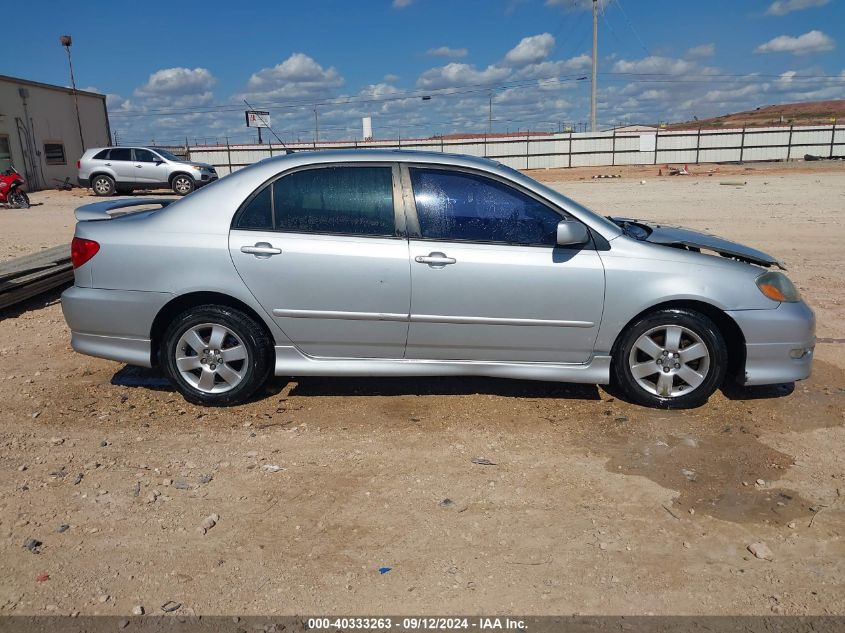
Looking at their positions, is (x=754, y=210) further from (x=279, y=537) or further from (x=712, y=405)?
(x=279, y=537)

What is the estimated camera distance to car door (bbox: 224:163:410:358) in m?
4.18

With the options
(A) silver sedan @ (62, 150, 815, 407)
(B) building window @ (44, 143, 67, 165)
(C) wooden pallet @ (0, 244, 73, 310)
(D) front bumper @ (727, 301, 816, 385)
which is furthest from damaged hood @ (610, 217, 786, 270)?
(B) building window @ (44, 143, 67, 165)

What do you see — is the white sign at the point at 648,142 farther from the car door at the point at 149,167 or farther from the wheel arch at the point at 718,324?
the wheel arch at the point at 718,324

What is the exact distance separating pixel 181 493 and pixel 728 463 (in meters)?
2.96

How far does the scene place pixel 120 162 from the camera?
2241 cm

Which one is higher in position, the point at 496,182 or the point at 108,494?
the point at 496,182

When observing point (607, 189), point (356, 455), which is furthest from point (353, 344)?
point (607, 189)

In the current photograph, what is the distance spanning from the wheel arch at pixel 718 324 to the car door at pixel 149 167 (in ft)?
69.2

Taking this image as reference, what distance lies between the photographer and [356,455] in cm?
381

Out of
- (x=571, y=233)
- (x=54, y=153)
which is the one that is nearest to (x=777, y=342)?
(x=571, y=233)

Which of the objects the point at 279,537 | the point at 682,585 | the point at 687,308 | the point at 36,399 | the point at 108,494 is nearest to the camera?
the point at 682,585

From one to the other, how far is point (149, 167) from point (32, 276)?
54.9 ft

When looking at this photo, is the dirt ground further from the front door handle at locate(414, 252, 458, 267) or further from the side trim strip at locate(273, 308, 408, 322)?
the front door handle at locate(414, 252, 458, 267)

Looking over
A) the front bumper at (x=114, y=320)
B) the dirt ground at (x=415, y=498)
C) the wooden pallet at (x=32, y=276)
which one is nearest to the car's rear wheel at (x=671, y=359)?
the dirt ground at (x=415, y=498)
